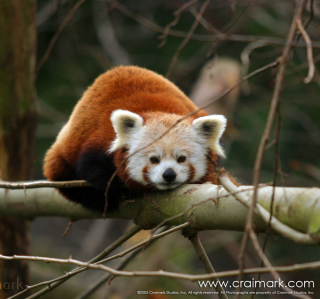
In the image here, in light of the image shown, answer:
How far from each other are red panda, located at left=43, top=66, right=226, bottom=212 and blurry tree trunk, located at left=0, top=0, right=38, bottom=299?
0.96m

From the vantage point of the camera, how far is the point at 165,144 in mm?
3166

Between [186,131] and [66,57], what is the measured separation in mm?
6661

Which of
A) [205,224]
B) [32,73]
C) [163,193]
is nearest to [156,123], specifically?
[163,193]

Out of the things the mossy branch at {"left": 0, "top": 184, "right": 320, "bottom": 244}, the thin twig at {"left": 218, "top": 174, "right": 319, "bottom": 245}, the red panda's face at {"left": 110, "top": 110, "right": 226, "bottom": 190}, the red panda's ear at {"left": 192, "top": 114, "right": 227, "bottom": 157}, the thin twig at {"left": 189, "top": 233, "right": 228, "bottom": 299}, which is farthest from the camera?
the red panda's ear at {"left": 192, "top": 114, "right": 227, "bottom": 157}

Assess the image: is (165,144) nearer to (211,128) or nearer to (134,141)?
(134,141)

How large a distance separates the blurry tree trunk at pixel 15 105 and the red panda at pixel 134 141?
3.15 ft

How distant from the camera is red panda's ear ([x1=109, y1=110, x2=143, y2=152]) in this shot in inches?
125

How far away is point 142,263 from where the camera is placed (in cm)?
657

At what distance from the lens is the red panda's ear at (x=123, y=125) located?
317 cm

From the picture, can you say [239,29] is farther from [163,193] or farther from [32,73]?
[163,193]

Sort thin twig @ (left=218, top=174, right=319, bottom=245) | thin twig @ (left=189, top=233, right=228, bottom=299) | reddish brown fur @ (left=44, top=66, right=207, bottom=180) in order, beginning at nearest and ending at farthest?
thin twig @ (left=218, top=174, right=319, bottom=245)
thin twig @ (left=189, top=233, right=228, bottom=299)
reddish brown fur @ (left=44, top=66, right=207, bottom=180)

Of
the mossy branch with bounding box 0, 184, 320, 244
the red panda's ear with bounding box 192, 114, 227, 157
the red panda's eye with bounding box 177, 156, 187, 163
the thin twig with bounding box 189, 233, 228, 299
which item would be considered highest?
the red panda's ear with bounding box 192, 114, 227, 157

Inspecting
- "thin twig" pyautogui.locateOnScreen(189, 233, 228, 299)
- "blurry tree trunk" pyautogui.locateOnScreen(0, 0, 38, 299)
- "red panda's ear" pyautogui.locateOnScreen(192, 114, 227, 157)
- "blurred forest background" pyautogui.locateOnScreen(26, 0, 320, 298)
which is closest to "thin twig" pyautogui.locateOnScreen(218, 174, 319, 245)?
"thin twig" pyautogui.locateOnScreen(189, 233, 228, 299)

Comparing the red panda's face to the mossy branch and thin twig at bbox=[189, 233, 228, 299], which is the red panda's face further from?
thin twig at bbox=[189, 233, 228, 299]
